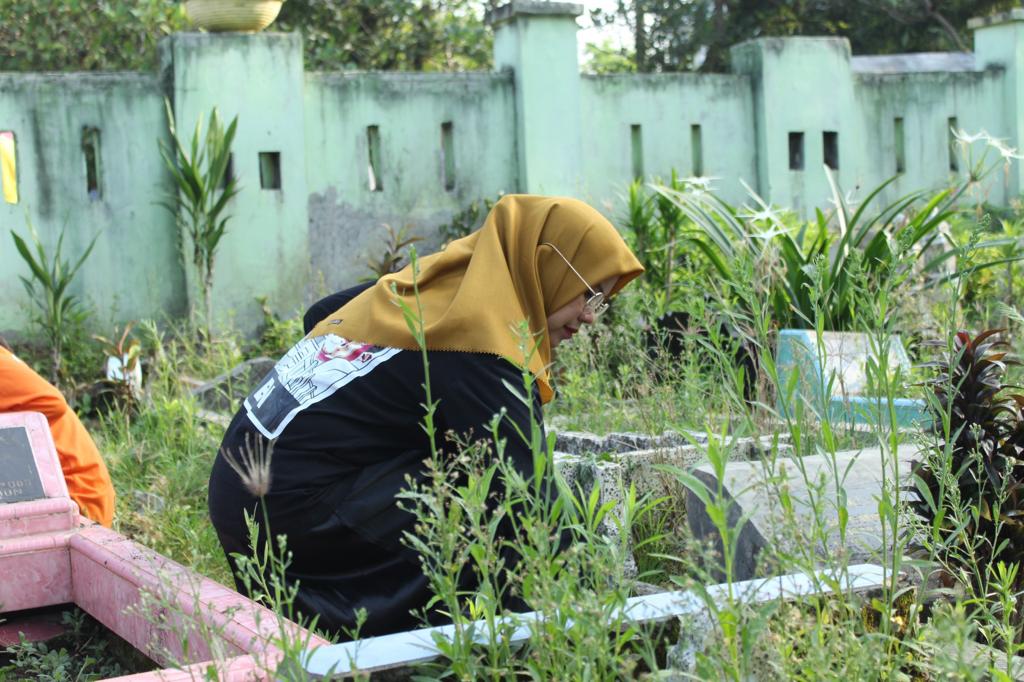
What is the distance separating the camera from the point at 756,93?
1069 cm

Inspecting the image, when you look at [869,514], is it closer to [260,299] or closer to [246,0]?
[260,299]

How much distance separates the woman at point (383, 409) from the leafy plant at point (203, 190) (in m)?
5.42

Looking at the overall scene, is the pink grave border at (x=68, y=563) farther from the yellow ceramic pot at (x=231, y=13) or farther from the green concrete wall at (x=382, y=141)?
the yellow ceramic pot at (x=231, y=13)

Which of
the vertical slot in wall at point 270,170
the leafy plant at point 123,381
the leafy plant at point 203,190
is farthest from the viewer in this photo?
the vertical slot in wall at point 270,170

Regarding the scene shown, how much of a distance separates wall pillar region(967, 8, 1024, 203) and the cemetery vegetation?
5835mm

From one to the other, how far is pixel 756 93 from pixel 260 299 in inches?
181

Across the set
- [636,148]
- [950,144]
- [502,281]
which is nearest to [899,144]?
[950,144]

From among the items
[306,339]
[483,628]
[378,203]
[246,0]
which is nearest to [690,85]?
[378,203]

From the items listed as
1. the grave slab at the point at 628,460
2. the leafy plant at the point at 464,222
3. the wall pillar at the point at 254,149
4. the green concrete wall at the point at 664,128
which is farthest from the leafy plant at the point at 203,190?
the grave slab at the point at 628,460

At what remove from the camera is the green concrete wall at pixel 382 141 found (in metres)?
8.78

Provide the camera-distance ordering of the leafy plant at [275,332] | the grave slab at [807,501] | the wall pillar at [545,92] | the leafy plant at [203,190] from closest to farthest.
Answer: the grave slab at [807,501] < the leafy plant at [275,332] < the leafy plant at [203,190] < the wall pillar at [545,92]

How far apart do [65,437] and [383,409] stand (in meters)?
1.67

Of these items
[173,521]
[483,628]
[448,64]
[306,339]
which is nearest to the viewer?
[483,628]

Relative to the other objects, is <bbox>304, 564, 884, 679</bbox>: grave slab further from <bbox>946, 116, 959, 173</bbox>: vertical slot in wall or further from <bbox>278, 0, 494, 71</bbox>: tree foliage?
<bbox>278, 0, 494, 71</bbox>: tree foliage
